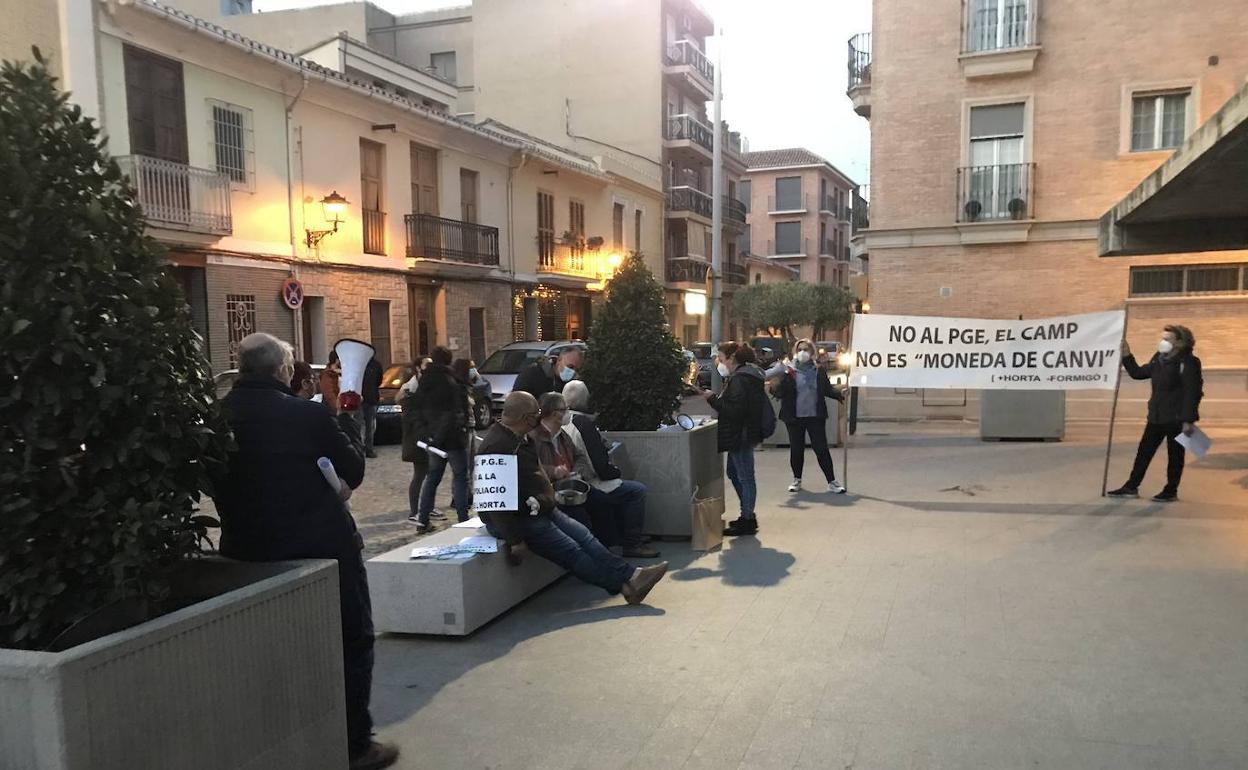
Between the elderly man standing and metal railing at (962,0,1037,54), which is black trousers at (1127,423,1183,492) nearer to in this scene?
the elderly man standing

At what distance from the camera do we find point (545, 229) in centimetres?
2811

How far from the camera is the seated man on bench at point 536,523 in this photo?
5230mm

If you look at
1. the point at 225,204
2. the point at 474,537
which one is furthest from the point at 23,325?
the point at 225,204

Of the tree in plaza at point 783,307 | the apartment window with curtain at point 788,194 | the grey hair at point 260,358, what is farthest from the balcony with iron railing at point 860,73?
the apartment window with curtain at point 788,194

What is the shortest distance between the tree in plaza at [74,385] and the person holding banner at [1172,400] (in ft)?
27.9

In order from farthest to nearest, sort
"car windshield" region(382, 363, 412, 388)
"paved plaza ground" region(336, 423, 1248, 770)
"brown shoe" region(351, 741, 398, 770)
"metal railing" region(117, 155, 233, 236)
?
"car windshield" region(382, 363, 412, 388)
"metal railing" region(117, 155, 233, 236)
"paved plaza ground" region(336, 423, 1248, 770)
"brown shoe" region(351, 741, 398, 770)

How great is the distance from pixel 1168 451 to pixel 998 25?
12736 mm

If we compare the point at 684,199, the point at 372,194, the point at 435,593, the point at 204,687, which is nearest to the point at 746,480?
the point at 435,593

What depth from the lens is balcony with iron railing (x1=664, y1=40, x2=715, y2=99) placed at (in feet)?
121

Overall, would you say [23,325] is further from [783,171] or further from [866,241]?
[783,171]

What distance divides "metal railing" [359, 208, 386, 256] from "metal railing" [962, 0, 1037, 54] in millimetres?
13414

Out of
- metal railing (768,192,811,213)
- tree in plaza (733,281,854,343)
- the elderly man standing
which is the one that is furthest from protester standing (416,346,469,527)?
metal railing (768,192,811,213)

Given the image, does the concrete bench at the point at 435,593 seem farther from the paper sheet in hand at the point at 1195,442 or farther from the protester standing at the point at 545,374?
the paper sheet in hand at the point at 1195,442

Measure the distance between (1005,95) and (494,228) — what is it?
13.2 metres
